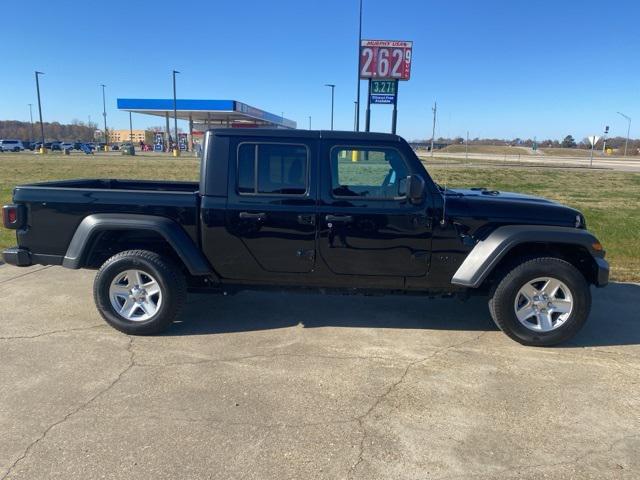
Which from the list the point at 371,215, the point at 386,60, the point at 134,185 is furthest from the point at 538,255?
the point at 386,60

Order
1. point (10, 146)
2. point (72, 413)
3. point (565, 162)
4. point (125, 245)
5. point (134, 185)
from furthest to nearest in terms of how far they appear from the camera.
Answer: point (10, 146) → point (565, 162) → point (134, 185) → point (125, 245) → point (72, 413)

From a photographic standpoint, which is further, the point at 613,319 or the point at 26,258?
the point at 613,319

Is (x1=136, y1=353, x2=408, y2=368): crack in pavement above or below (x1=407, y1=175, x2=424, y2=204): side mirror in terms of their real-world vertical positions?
below

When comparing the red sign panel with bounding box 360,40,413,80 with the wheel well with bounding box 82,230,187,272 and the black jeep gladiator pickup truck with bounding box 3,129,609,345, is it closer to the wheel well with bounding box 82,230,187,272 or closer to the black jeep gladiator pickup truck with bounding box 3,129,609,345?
the black jeep gladiator pickup truck with bounding box 3,129,609,345

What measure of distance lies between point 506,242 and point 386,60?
17091mm

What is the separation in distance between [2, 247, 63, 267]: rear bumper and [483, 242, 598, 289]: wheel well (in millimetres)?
3978

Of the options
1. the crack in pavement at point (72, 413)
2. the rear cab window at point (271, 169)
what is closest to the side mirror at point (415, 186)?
the rear cab window at point (271, 169)

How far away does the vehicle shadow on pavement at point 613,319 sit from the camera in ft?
14.4

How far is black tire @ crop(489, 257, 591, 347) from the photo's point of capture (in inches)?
163

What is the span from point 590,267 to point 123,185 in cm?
503

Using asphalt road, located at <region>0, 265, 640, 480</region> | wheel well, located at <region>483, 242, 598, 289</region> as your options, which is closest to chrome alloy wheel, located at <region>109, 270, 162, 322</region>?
asphalt road, located at <region>0, 265, 640, 480</region>

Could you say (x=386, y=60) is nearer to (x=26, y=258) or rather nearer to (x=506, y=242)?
(x=506, y=242)

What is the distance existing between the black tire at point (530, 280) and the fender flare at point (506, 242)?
21 cm

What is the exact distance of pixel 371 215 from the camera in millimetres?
4195
